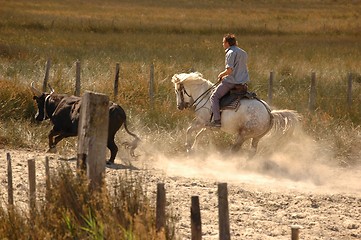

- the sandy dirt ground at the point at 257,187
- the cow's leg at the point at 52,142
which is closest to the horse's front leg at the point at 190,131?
the sandy dirt ground at the point at 257,187

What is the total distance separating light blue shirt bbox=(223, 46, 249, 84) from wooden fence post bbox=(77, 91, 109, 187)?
7445 mm

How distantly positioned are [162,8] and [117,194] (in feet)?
195

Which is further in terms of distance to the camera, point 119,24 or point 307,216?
point 119,24

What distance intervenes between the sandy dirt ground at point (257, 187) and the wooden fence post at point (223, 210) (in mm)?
777

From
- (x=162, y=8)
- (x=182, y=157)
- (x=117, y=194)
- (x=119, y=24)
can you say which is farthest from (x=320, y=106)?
(x=162, y=8)

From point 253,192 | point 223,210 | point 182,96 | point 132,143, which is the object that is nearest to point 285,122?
point 182,96

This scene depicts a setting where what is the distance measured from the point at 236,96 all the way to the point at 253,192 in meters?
3.20

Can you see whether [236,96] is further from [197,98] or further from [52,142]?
[52,142]

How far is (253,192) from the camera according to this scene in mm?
13289

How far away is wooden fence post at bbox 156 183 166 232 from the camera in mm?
7980

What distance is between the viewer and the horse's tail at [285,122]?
53.3ft

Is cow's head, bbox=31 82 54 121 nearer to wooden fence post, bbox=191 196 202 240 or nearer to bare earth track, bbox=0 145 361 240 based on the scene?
bare earth track, bbox=0 145 361 240

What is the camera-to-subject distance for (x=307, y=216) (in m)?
11.8

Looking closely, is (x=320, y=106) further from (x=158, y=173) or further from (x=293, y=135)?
(x=158, y=173)
